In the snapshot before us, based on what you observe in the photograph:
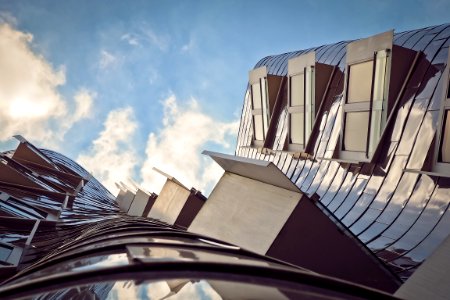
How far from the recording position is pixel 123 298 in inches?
146

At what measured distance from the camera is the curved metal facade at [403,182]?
9.84m

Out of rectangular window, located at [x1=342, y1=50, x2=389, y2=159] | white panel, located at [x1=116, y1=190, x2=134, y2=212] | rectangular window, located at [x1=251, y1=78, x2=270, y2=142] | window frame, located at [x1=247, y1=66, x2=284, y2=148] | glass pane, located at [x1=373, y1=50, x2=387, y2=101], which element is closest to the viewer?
glass pane, located at [x1=373, y1=50, x2=387, y2=101]

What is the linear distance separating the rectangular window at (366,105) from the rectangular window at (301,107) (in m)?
2.74

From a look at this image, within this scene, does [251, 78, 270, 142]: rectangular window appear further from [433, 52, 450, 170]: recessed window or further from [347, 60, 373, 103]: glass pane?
[433, 52, 450, 170]: recessed window

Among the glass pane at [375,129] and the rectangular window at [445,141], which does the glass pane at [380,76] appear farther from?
the rectangular window at [445,141]

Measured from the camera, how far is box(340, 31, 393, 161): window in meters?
12.6

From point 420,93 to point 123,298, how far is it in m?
11.0

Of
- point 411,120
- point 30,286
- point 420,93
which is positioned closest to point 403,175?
point 411,120

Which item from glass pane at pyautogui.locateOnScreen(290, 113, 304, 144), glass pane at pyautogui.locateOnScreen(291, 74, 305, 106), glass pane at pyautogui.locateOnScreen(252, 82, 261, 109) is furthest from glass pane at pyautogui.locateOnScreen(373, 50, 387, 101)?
glass pane at pyautogui.locateOnScreen(252, 82, 261, 109)

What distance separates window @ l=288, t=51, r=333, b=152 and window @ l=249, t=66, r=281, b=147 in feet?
7.74

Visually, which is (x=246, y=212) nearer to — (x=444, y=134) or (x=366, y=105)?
(x=444, y=134)

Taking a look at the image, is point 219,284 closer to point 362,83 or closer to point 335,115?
point 362,83

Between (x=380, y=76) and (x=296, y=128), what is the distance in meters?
6.06

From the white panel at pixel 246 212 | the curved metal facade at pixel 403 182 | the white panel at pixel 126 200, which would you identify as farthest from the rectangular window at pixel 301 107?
the white panel at pixel 126 200
